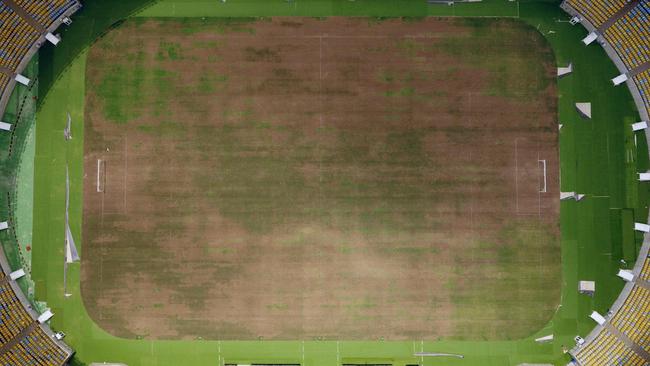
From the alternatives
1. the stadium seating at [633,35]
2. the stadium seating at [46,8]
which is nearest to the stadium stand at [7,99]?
the stadium seating at [46,8]

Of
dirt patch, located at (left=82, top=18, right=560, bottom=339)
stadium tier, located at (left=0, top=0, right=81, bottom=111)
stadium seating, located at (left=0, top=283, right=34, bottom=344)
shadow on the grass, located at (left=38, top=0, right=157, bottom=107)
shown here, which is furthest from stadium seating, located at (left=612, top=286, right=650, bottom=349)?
stadium tier, located at (left=0, top=0, right=81, bottom=111)

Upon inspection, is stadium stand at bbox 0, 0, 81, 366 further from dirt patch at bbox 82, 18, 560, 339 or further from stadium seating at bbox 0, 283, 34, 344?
dirt patch at bbox 82, 18, 560, 339

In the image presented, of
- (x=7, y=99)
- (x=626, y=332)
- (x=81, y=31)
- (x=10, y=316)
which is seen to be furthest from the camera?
(x=81, y=31)

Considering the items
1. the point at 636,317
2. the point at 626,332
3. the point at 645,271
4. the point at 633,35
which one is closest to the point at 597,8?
the point at 633,35

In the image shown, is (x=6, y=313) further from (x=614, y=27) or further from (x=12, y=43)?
(x=614, y=27)

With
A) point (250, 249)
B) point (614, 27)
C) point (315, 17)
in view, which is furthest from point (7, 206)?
point (614, 27)

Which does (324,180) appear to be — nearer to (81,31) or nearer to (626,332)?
(81,31)
